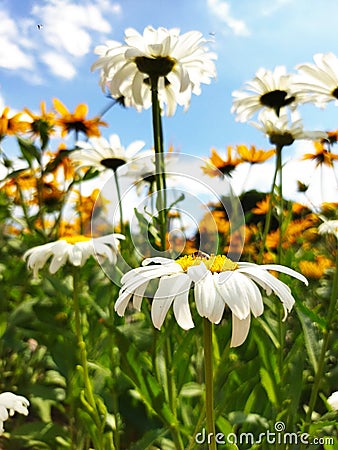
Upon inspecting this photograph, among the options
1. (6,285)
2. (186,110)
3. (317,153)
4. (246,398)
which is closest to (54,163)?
(186,110)

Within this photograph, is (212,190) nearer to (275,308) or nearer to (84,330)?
(275,308)

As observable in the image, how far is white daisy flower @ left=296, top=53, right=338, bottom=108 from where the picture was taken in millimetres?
873

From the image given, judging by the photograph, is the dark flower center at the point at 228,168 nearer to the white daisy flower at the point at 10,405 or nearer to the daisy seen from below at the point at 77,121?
the daisy seen from below at the point at 77,121

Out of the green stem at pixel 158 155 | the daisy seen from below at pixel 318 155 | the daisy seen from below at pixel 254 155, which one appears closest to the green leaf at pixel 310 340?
the green stem at pixel 158 155

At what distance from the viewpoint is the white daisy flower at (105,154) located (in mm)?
1124

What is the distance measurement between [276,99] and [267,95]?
2 cm

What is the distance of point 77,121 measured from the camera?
1499 mm

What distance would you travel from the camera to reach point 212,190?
589 mm

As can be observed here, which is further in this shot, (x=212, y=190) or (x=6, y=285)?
(x=6, y=285)

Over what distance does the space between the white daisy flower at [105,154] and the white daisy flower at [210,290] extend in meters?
0.66

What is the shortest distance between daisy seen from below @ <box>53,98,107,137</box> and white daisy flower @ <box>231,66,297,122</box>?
1.62 ft

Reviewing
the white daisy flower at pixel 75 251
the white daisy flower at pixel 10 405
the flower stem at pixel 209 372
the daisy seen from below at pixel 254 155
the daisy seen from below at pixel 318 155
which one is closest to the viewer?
the flower stem at pixel 209 372

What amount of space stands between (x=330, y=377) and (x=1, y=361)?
0.88m

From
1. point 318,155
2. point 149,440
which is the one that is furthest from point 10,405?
point 318,155
